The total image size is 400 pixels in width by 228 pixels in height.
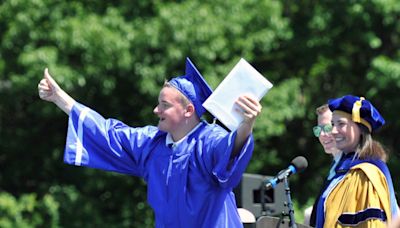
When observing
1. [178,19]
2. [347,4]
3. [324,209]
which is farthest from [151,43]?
[324,209]

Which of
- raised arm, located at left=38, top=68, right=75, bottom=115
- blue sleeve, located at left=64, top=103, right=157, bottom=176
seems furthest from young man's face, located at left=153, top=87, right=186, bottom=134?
raised arm, located at left=38, top=68, right=75, bottom=115

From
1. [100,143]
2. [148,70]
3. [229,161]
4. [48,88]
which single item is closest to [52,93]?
[48,88]

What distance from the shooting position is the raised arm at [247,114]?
4.95 m

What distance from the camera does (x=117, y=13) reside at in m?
12.3

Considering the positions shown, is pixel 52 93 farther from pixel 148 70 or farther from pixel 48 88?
pixel 148 70

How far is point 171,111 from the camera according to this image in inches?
219

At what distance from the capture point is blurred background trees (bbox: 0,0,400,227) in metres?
12.2

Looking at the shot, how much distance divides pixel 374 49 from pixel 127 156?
9.07 meters

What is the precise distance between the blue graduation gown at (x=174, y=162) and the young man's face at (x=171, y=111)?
0.11 m

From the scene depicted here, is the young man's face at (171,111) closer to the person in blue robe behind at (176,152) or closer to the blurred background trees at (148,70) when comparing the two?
the person in blue robe behind at (176,152)

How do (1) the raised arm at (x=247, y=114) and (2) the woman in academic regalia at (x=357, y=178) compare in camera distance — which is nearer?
(1) the raised arm at (x=247, y=114)

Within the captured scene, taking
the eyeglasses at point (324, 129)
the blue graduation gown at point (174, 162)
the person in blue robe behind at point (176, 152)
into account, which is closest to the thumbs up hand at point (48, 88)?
the person in blue robe behind at point (176, 152)

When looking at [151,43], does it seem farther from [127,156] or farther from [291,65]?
[127,156]

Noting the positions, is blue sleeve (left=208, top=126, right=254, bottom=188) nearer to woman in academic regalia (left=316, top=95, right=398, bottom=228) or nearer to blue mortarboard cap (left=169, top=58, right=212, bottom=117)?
blue mortarboard cap (left=169, top=58, right=212, bottom=117)
